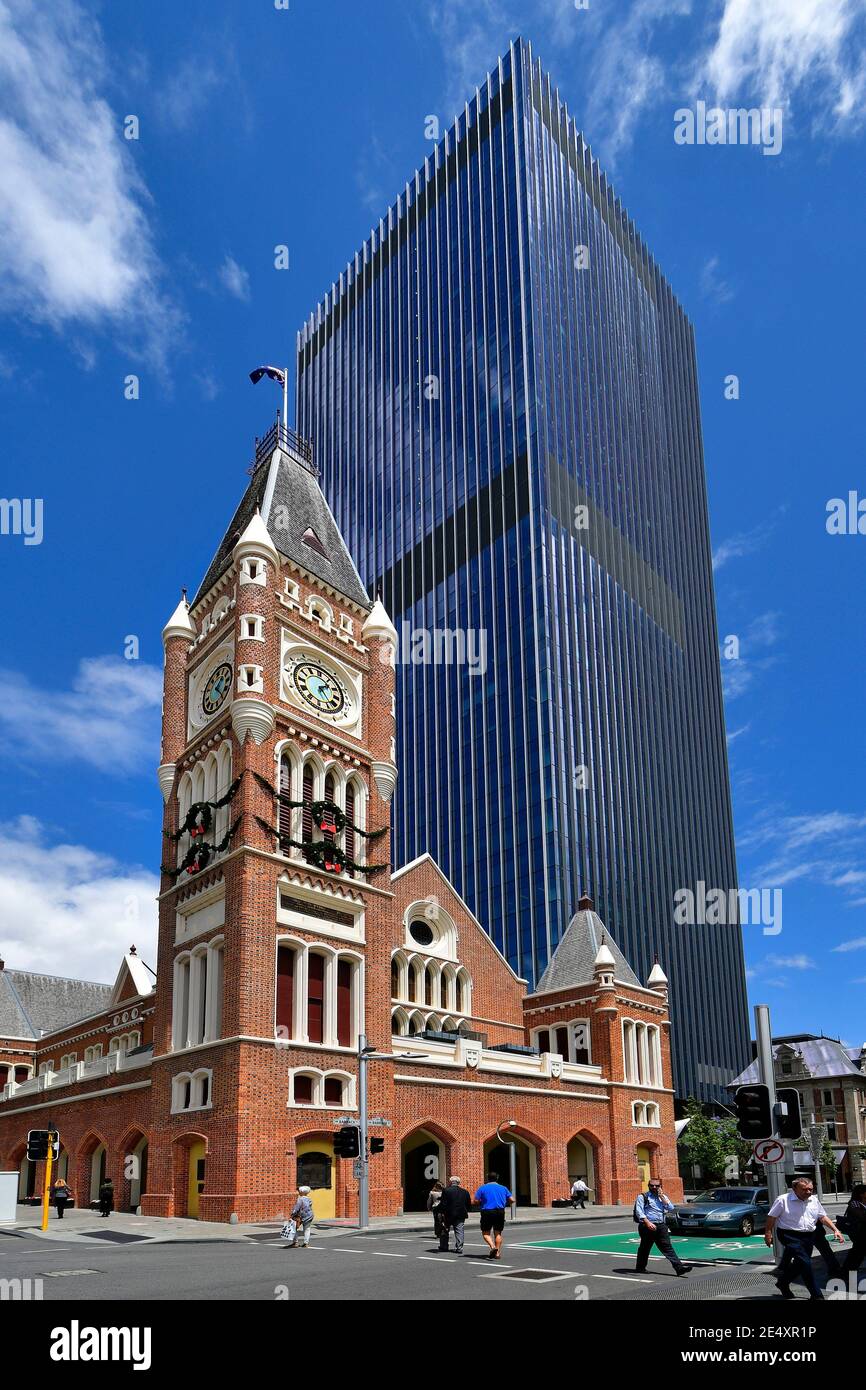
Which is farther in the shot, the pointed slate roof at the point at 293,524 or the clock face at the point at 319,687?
the pointed slate roof at the point at 293,524

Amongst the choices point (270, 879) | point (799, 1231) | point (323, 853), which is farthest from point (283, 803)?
point (799, 1231)

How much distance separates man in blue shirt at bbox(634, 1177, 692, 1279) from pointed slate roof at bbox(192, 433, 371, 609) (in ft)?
87.8

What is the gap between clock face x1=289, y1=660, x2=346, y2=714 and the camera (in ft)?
123

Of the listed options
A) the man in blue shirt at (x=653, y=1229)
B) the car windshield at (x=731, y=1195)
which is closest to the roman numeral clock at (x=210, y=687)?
the car windshield at (x=731, y=1195)

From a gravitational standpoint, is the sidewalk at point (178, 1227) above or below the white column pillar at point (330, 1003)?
below

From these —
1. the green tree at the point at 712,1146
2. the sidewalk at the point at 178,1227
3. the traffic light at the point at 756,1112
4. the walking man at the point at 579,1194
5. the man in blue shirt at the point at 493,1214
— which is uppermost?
the traffic light at the point at 756,1112

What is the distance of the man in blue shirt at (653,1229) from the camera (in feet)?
55.1

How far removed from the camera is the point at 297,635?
38.2m

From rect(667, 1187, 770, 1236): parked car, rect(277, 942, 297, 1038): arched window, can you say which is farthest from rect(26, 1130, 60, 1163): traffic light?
rect(667, 1187, 770, 1236): parked car

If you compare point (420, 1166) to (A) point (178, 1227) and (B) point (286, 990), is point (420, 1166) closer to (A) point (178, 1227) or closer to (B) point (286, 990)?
(B) point (286, 990)

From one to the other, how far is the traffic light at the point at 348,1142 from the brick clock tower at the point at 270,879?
145 inches

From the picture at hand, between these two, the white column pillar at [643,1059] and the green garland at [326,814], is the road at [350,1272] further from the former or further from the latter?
the white column pillar at [643,1059]

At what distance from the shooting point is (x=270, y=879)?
33.3 m
